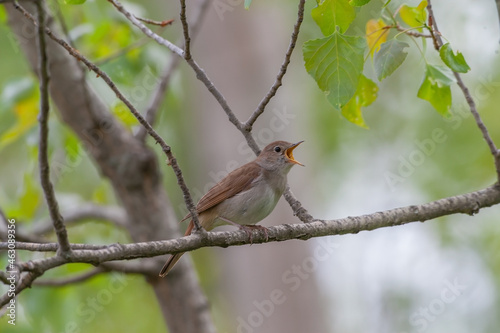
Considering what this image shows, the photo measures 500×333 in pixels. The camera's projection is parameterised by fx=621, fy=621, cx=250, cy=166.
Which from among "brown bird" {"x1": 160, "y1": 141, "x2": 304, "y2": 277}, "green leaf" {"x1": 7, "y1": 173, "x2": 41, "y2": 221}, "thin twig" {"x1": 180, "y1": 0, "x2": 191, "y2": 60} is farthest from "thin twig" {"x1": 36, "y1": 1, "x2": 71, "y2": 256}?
"green leaf" {"x1": 7, "y1": 173, "x2": 41, "y2": 221}

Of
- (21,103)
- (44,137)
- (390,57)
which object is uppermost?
(21,103)

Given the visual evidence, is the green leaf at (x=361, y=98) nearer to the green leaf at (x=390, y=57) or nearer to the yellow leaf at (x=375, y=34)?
the yellow leaf at (x=375, y=34)

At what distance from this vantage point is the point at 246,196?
518 cm

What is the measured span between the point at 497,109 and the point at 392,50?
6.32 metres

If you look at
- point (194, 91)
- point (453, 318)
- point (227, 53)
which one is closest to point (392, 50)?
point (227, 53)

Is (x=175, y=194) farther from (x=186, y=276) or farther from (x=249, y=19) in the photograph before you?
(x=186, y=276)

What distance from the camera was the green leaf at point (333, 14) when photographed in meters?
3.06

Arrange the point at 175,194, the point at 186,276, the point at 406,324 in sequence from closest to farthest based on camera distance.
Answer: the point at 186,276, the point at 406,324, the point at 175,194

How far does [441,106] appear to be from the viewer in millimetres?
3482

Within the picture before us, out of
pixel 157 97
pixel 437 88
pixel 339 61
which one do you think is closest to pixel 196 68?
pixel 339 61

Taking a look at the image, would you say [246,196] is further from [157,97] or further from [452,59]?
[452,59]

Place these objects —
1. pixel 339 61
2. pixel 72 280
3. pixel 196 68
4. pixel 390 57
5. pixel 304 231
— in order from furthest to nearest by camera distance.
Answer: pixel 72 280 < pixel 196 68 < pixel 304 231 < pixel 390 57 < pixel 339 61

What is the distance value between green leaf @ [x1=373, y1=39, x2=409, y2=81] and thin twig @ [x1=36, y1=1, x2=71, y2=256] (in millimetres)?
1804

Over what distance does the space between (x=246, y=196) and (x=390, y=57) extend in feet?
7.10
